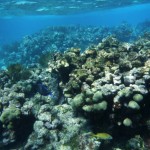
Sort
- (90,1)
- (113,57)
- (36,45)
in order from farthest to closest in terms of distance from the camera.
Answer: (90,1)
(36,45)
(113,57)

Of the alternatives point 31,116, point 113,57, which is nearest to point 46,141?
point 31,116

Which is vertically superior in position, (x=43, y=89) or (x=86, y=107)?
(x=86, y=107)

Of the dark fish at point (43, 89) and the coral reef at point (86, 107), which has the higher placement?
the coral reef at point (86, 107)

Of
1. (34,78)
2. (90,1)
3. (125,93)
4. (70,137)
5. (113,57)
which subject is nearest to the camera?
(125,93)

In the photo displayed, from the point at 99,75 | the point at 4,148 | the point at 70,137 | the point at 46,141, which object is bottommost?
the point at 4,148

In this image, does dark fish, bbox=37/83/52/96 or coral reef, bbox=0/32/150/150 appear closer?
coral reef, bbox=0/32/150/150

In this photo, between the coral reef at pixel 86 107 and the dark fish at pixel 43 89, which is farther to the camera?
the dark fish at pixel 43 89

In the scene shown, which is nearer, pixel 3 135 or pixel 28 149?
pixel 28 149

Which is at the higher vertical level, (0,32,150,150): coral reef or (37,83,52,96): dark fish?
(0,32,150,150): coral reef

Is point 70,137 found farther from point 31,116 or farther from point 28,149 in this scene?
point 31,116

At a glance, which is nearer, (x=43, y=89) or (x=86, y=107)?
(x=86, y=107)

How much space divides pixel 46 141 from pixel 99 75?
248 centimetres

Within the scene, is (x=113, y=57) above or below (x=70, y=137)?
above

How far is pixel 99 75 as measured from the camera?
7.65 m
